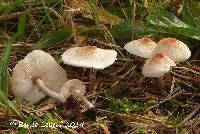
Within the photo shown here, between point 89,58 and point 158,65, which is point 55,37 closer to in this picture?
point 89,58

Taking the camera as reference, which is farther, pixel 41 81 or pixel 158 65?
pixel 41 81

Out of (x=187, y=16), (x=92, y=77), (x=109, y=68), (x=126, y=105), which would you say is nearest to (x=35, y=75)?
(x=92, y=77)

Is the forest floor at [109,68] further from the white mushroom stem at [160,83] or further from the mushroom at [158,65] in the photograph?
the mushroom at [158,65]

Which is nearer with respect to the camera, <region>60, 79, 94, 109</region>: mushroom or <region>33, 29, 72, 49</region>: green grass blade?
<region>60, 79, 94, 109</region>: mushroom

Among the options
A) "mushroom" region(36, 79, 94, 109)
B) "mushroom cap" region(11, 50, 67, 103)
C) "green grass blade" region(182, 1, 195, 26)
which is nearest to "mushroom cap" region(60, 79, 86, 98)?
"mushroom" region(36, 79, 94, 109)

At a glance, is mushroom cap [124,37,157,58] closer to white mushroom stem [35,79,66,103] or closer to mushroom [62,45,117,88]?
mushroom [62,45,117,88]

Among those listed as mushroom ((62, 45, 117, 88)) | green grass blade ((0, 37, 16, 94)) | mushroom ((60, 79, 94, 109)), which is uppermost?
mushroom ((62, 45, 117, 88))

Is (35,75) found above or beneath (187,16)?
beneath

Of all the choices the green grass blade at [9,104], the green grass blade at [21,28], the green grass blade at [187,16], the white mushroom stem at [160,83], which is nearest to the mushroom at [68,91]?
the green grass blade at [9,104]
